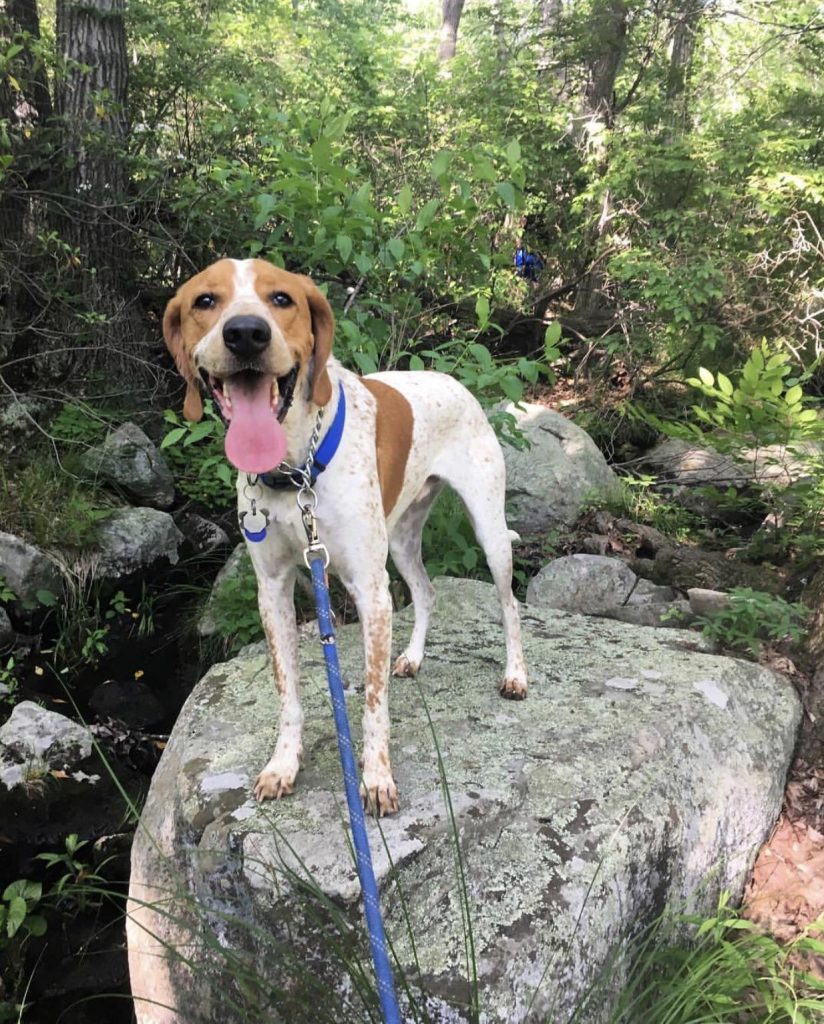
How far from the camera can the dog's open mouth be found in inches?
77.7

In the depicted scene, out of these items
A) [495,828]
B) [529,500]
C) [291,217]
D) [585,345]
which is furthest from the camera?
[585,345]

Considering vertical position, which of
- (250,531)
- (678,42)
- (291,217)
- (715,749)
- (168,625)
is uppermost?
(678,42)

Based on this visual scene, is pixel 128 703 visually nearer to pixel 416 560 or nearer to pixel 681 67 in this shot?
pixel 416 560

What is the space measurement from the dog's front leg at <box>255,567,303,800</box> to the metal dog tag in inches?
7.3

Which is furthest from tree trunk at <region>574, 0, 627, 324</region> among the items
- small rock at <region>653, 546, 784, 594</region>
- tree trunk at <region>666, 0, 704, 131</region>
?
small rock at <region>653, 546, 784, 594</region>

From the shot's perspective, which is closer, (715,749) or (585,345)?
(715,749)

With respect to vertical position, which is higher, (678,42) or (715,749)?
(678,42)

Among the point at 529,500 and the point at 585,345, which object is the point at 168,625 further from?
the point at 585,345

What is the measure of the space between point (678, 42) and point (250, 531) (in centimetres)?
948

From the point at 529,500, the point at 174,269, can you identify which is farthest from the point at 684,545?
the point at 174,269

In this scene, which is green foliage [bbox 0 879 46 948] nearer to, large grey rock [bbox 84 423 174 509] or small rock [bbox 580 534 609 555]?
large grey rock [bbox 84 423 174 509]

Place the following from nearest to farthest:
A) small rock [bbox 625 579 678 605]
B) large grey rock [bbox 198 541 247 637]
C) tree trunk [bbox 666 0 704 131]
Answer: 1. small rock [bbox 625 579 678 605]
2. large grey rock [bbox 198 541 247 637]
3. tree trunk [bbox 666 0 704 131]

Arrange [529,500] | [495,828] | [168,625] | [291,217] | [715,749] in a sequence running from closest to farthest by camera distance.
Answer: [495,828] < [715,749] < [291,217] < [168,625] < [529,500]

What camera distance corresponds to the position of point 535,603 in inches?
188
